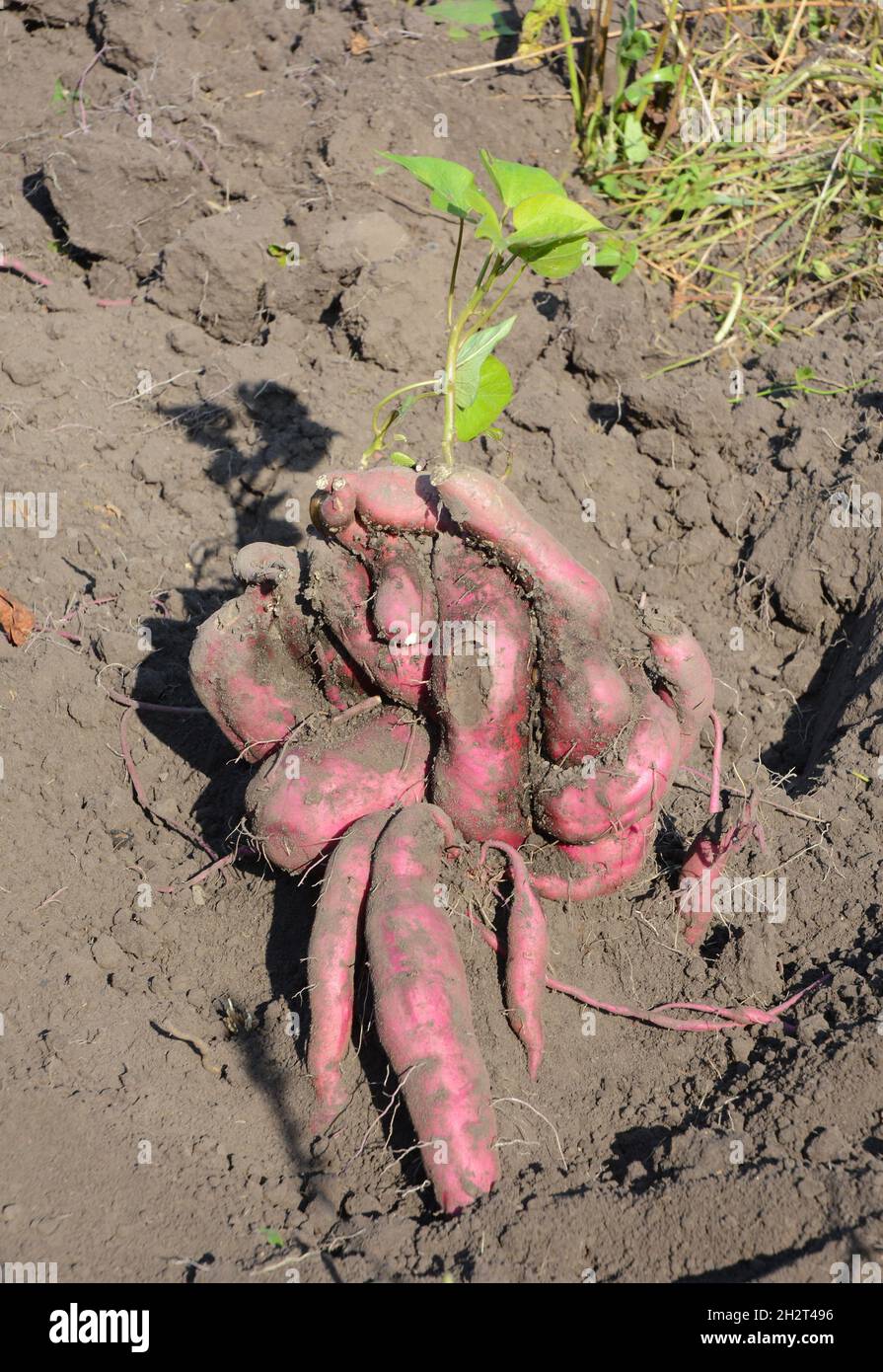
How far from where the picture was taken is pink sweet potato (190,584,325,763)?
9.78ft

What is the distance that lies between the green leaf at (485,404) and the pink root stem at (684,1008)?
45.9 inches

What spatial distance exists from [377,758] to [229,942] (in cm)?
64

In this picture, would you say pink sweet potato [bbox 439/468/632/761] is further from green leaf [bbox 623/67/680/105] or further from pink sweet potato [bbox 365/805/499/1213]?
green leaf [bbox 623/67/680/105]

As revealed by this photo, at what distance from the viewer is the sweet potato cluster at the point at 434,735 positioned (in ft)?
8.54

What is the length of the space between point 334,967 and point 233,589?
152 centimetres

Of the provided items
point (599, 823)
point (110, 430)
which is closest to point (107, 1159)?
point (599, 823)

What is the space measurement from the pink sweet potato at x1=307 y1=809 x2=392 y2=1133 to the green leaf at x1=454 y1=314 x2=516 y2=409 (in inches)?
41.5

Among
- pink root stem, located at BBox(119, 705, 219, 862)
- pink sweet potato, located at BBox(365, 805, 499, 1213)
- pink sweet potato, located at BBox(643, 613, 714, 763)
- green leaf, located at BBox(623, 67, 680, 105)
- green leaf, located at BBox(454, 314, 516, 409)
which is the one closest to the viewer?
pink sweet potato, located at BBox(365, 805, 499, 1213)

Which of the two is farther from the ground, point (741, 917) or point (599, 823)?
point (599, 823)

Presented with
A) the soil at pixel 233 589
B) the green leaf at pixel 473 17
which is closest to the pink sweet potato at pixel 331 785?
the soil at pixel 233 589

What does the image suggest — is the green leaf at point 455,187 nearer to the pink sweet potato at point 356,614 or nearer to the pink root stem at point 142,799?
the pink sweet potato at point 356,614

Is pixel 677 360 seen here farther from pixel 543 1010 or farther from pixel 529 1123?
pixel 529 1123

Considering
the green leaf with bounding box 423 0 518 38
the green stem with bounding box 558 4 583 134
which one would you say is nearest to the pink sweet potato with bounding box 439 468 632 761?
the green stem with bounding box 558 4 583 134

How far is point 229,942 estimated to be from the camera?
122 inches
